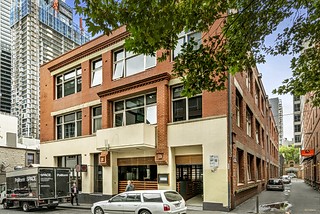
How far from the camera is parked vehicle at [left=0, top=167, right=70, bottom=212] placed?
19625 millimetres

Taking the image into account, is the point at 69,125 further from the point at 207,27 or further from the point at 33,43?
the point at 33,43

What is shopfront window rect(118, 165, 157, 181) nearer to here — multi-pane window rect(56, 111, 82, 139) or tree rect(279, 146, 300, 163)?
multi-pane window rect(56, 111, 82, 139)

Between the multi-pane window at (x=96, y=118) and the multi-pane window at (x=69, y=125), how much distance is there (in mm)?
1649

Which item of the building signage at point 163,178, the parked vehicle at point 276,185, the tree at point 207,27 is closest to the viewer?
the tree at point 207,27

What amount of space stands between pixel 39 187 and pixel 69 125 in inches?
303

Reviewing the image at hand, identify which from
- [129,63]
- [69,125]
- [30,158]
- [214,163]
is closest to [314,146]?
[214,163]

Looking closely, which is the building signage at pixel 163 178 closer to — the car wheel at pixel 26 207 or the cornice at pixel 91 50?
the car wheel at pixel 26 207

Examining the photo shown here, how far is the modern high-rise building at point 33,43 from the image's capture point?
188 feet

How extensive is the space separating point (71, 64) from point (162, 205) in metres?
16.5

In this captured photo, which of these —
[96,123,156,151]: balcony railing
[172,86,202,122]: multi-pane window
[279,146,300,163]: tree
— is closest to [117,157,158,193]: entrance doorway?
[96,123,156,151]: balcony railing

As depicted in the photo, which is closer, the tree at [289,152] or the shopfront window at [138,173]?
the shopfront window at [138,173]

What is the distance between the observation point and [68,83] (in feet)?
88.3

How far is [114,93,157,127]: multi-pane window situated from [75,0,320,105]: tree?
1067 cm

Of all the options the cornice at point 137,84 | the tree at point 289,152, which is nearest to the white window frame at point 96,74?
the cornice at point 137,84
